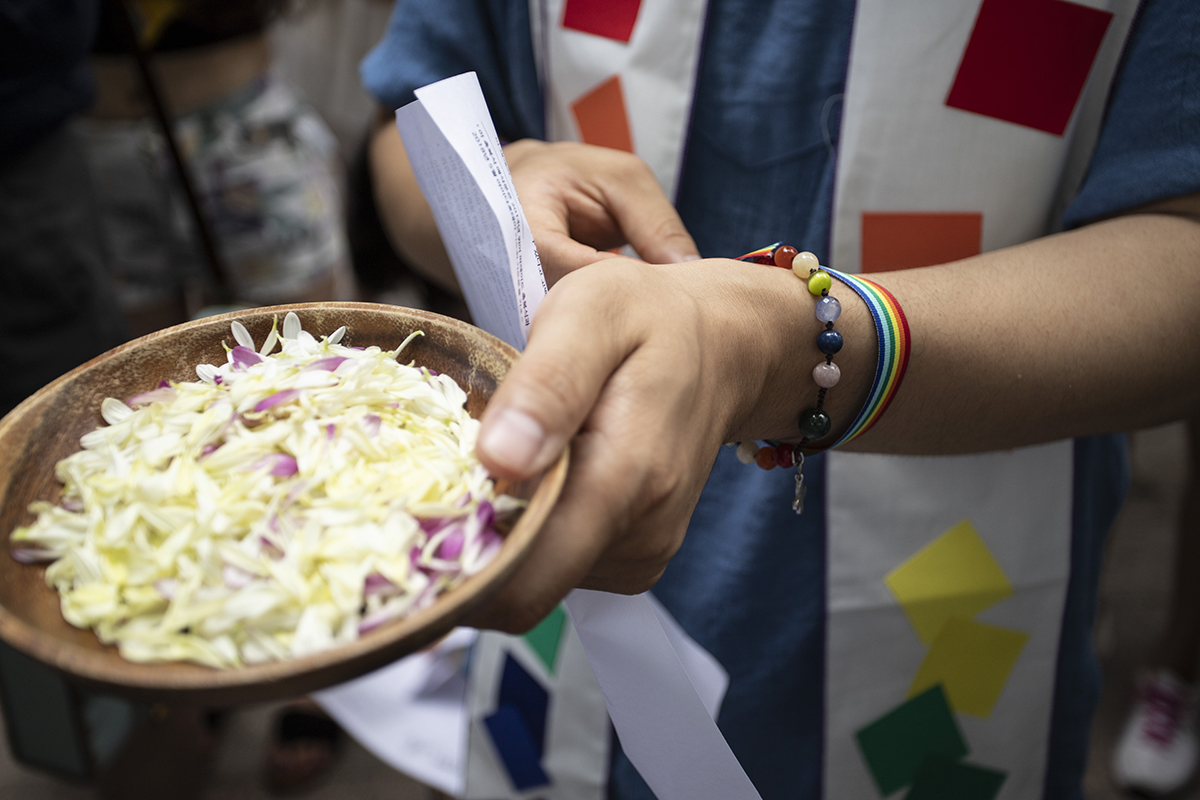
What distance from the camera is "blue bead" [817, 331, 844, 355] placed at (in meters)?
0.56

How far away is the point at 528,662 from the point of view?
94cm

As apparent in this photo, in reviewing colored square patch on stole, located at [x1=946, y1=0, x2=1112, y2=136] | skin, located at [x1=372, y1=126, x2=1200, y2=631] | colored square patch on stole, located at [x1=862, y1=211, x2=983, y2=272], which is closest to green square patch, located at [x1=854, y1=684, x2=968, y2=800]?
skin, located at [x1=372, y1=126, x2=1200, y2=631]

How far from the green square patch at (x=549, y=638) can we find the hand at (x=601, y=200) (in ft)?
1.48

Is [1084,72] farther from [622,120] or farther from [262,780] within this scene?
[262,780]

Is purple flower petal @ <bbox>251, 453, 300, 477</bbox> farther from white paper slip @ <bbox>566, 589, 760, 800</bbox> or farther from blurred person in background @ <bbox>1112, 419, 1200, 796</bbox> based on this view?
blurred person in background @ <bbox>1112, 419, 1200, 796</bbox>

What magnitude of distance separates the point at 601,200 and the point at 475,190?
211 mm

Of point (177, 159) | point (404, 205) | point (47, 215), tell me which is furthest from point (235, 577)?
point (177, 159)

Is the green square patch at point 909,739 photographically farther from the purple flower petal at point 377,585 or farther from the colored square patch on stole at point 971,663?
the purple flower petal at point 377,585

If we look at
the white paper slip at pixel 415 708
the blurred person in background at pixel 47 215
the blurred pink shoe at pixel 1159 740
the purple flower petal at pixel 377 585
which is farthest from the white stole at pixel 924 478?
the blurred pink shoe at pixel 1159 740

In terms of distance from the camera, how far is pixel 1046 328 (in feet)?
2.00

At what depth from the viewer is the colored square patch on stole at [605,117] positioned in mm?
788

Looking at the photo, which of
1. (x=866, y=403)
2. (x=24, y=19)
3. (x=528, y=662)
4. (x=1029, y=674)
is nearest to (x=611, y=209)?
(x=866, y=403)

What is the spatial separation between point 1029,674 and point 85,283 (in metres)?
1.46

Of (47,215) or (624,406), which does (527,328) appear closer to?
(624,406)
